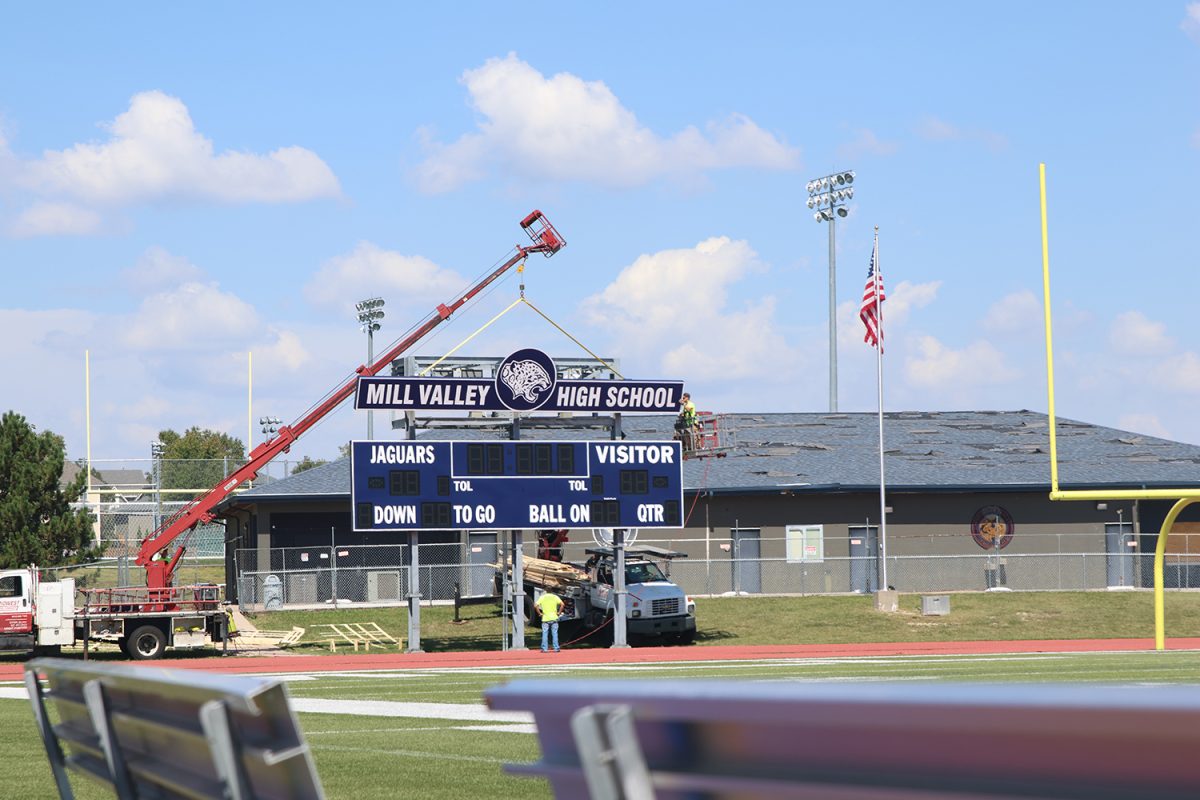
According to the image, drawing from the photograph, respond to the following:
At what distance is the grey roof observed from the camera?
46500mm

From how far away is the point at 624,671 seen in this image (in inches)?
989

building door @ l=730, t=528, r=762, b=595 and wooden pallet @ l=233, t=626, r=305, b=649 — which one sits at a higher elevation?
building door @ l=730, t=528, r=762, b=595

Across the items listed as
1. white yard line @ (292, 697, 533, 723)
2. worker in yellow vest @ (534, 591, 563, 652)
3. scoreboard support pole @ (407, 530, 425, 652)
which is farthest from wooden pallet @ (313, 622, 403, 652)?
white yard line @ (292, 697, 533, 723)

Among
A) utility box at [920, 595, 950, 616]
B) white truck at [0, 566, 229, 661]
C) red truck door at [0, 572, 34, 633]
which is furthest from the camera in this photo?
utility box at [920, 595, 950, 616]

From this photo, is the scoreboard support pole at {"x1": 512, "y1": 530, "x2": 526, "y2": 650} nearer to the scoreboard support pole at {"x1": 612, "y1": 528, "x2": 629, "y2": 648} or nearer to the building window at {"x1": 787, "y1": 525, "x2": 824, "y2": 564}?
the scoreboard support pole at {"x1": 612, "y1": 528, "x2": 629, "y2": 648}

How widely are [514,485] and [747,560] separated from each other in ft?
39.9

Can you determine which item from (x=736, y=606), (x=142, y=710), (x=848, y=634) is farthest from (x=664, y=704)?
(x=736, y=606)

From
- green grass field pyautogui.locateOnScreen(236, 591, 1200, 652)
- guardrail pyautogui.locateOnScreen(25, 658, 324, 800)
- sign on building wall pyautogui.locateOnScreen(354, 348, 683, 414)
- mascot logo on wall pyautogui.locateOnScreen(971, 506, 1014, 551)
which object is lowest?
green grass field pyautogui.locateOnScreen(236, 591, 1200, 652)

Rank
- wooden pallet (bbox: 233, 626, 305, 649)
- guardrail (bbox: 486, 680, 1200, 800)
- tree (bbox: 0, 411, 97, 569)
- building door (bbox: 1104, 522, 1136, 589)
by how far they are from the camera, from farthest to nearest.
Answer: building door (bbox: 1104, 522, 1136, 589) → tree (bbox: 0, 411, 97, 569) → wooden pallet (bbox: 233, 626, 305, 649) → guardrail (bbox: 486, 680, 1200, 800)

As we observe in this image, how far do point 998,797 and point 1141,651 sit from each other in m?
32.2

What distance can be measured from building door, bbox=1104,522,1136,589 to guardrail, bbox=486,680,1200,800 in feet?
146

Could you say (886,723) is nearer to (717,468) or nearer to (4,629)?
(4,629)

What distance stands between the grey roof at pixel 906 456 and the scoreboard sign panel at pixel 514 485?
7.11 m

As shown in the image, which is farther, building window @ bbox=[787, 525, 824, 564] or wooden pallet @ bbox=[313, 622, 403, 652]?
building window @ bbox=[787, 525, 824, 564]
